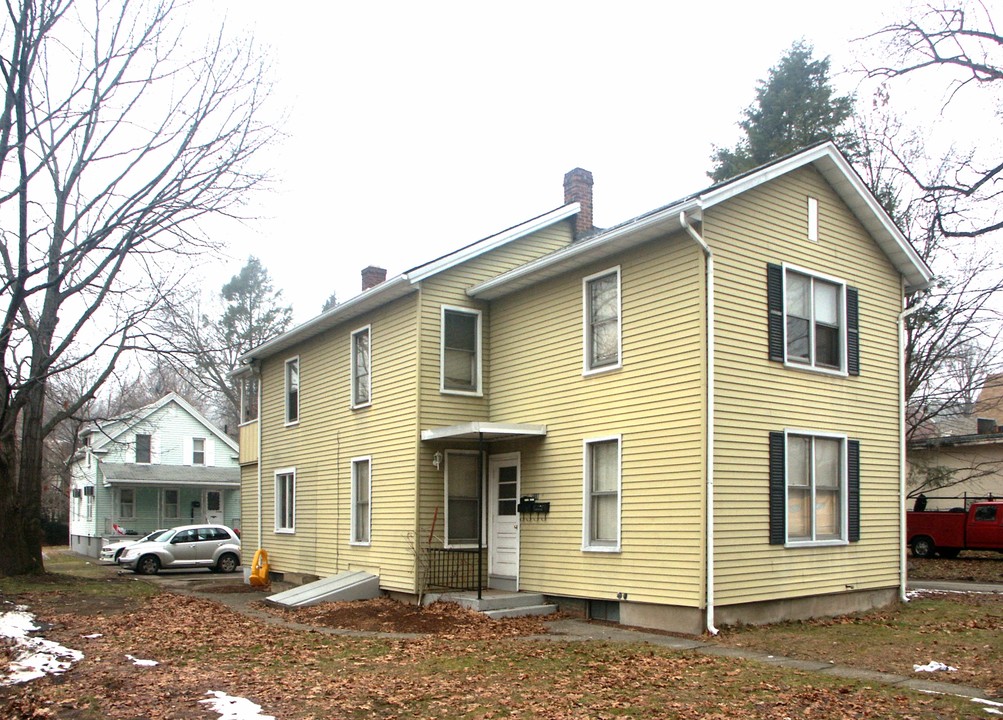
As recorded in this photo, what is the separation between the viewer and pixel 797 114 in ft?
110

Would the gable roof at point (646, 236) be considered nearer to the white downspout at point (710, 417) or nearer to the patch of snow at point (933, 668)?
the white downspout at point (710, 417)

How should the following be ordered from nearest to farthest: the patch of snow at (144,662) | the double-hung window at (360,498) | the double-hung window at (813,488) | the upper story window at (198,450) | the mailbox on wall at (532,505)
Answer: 1. the patch of snow at (144,662)
2. the double-hung window at (813,488)
3. the mailbox on wall at (532,505)
4. the double-hung window at (360,498)
5. the upper story window at (198,450)

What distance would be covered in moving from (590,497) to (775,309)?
13.8 ft

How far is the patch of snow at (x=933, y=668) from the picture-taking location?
32.4 feet

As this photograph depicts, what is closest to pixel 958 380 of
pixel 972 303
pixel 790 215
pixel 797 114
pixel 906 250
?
pixel 972 303

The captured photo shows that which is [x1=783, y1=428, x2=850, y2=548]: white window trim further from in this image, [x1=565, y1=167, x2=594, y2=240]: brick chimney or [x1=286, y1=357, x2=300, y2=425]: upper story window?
[x1=286, y1=357, x2=300, y2=425]: upper story window

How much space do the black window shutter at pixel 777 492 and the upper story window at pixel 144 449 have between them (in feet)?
124

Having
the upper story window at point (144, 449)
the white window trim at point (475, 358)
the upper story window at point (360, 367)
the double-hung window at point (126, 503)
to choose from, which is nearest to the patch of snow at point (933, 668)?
the white window trim at point (475, 358)

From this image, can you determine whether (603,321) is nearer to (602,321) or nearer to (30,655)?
(602,321)

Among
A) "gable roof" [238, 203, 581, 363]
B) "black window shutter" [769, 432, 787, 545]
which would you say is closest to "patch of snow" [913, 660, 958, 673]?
"black window shutter" [769, 432, 787, 545]

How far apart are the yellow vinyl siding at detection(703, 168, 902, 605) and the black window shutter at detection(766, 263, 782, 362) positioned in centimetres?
13

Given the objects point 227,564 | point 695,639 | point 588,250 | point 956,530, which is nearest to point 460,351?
point 588,250

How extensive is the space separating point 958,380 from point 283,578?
22.8 metres

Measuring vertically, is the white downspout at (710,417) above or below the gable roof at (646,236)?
below
